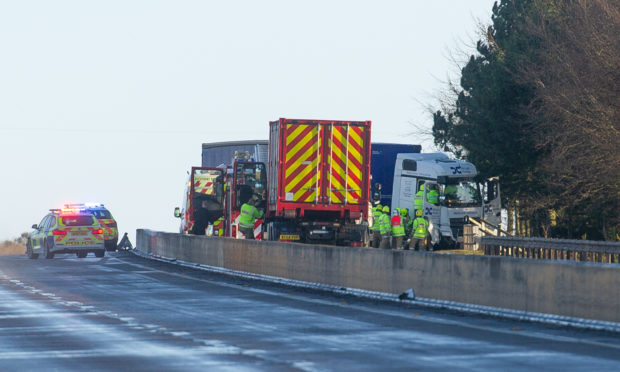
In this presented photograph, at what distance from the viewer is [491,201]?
43.3 meters

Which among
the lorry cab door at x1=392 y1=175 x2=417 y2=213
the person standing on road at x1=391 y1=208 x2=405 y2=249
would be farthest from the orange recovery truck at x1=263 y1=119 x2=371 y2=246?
the lorry cab door at x1=392 y1=175 x2=417 y2=213

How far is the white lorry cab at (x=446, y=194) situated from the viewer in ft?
139

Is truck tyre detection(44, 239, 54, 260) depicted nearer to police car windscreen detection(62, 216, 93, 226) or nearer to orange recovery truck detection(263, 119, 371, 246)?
police car windscreen detection(62, 216, 93, 226)

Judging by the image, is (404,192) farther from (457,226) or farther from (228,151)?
(228,151)

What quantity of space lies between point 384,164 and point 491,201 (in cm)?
422

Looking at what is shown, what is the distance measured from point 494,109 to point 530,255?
14368 millimetres

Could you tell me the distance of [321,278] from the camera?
23.4 metres

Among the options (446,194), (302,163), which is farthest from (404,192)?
(302,163)

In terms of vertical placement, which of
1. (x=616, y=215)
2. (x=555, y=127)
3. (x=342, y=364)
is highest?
(x=555, y=127)

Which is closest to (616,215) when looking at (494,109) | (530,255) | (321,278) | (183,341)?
(494,109)

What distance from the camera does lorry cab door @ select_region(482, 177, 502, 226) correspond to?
141 ft

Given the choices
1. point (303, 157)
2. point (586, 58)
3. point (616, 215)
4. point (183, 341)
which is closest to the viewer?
point (183, 341)

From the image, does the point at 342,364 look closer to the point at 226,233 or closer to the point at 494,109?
the point at 226,233

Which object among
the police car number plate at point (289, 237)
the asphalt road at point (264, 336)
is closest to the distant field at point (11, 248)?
the police car number plate at point (289, 237)
